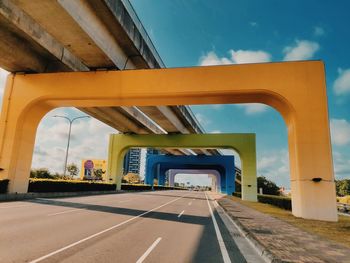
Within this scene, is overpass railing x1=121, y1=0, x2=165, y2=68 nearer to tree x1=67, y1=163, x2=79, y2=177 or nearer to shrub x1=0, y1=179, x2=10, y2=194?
shrub x1=0, y1=179, x2=10, y2=194

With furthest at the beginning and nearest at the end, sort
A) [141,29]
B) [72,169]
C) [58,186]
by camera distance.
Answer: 1. [72,169]
2. [58,186]
3. [141,29]

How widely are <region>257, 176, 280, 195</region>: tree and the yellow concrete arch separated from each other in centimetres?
5551

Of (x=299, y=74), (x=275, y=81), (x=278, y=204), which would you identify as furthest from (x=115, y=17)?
(x=278, y=204)

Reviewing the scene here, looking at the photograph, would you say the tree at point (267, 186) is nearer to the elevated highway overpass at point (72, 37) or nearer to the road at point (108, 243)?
the elevated highway overpass at point (72, 37)

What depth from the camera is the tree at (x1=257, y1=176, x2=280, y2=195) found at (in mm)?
66688

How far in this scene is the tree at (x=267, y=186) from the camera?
6669 cm

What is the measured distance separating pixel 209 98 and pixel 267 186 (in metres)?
58.1

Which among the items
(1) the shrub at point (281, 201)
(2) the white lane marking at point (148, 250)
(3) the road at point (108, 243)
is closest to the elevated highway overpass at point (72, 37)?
(3) the road at point (108, 243)

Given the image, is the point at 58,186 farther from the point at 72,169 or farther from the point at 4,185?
the point at 72,169

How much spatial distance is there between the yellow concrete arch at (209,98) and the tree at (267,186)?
55.5 m

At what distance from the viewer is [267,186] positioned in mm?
68062

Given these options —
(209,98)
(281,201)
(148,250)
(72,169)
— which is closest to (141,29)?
(209,98)

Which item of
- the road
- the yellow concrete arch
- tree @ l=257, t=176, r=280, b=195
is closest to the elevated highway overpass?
the yellow concrete arch

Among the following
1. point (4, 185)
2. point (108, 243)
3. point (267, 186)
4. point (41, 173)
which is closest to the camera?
point (108, 243)
